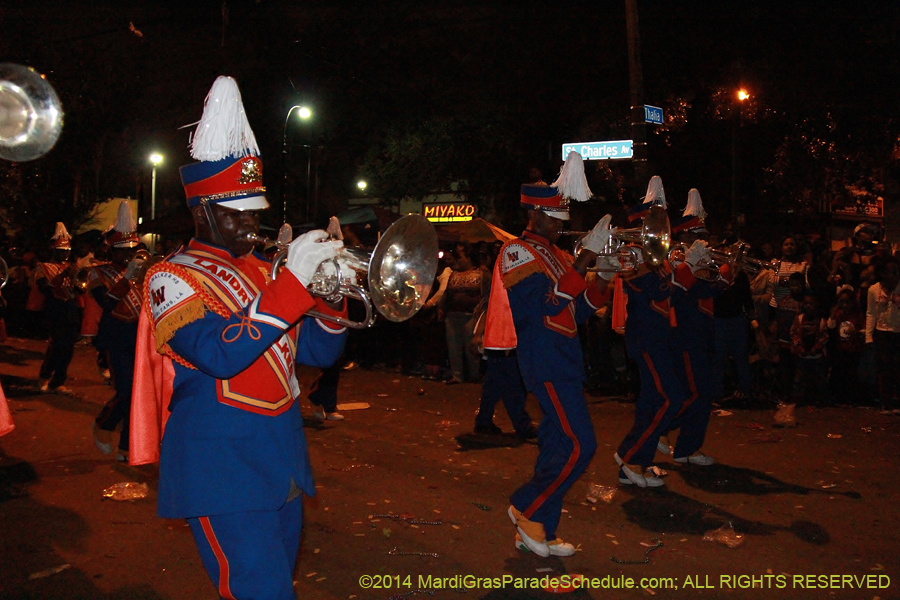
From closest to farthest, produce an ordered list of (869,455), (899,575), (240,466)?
(240,466) < (899,575) < (869,455)

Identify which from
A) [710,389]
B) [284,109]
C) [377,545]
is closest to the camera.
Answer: [377,545]

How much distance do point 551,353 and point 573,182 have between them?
1.31m

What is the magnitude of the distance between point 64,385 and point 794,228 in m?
17.7

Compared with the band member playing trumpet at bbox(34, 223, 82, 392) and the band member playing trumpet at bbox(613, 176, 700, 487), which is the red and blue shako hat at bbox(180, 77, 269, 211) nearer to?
the band member playing trumpet at bbox(613, 176, 700, 487)

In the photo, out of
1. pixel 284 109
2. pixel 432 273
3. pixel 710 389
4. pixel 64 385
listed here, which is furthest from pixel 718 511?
pixel 284 109

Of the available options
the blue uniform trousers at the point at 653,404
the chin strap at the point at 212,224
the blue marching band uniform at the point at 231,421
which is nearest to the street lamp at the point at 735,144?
the blue uniform trousers at the point at 653,404

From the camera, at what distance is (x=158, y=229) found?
22719 mm

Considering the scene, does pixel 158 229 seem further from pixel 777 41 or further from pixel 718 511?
pixel 718 511

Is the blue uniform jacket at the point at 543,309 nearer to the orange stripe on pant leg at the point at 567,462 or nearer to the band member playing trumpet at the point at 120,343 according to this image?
the orange stripe on pant leg at the point at 567,462

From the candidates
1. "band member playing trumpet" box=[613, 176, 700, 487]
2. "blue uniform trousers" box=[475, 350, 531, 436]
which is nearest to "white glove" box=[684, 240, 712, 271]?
"band member playing trumpet" box=[613, 176, 700, 487]

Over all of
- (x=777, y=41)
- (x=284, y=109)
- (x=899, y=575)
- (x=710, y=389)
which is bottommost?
(x=899, y=575)

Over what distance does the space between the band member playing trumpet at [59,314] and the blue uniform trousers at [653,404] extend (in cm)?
794

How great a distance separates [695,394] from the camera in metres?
7.47

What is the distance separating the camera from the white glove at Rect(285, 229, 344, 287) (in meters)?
2.90
